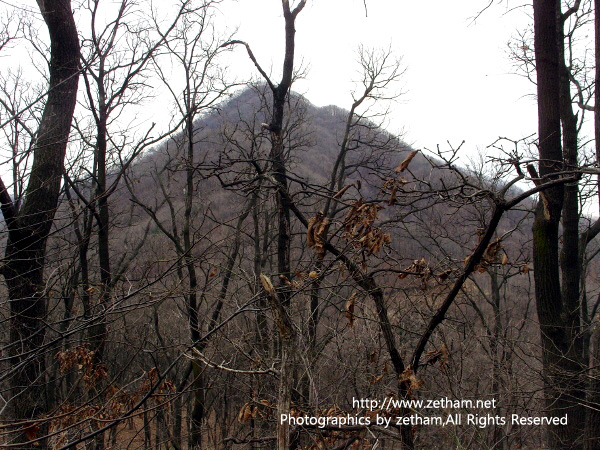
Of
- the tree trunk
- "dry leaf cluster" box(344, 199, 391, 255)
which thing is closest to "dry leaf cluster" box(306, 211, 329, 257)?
"dry leaf cluster" box(344, 199, 391, 255)

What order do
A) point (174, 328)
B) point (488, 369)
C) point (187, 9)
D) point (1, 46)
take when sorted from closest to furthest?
point (1, 46)
point (488, 369)
point (187, 9)
point (174, 328)

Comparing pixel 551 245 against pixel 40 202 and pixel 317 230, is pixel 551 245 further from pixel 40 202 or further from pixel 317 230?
pixel 40 202

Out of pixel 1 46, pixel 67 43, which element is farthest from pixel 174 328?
pixel 1 46

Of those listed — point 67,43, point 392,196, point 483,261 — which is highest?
point 67,43

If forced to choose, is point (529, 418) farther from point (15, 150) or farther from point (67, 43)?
point (67, 43)

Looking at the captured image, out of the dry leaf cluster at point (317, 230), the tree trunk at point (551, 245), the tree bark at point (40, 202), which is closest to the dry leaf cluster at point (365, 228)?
the dry leaf cluster at point (317, 230)

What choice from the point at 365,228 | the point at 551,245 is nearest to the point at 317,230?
the point at 365,228

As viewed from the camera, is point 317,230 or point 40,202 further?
point 40,202

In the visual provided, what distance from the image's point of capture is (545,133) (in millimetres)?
5598

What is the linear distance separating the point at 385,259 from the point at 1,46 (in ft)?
13.3

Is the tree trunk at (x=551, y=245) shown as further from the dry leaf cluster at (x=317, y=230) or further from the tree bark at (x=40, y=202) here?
the tree bark at (x=40, y=202)

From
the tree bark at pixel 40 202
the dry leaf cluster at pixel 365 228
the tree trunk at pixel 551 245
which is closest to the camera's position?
the dry leaf cluster at pixel 365 228

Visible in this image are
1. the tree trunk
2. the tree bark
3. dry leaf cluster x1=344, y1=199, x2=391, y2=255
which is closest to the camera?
dry leaf cluster x1=344, y1=199, x2=391, y2=255

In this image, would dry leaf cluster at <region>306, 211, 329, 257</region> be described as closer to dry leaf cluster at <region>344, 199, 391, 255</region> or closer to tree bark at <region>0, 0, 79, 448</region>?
dry leaf cluster at <region>344, 199, 391, 255</region>
